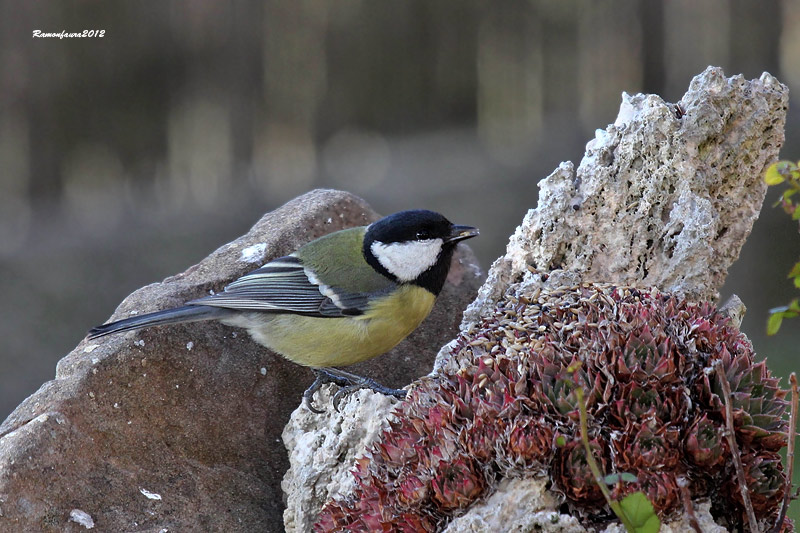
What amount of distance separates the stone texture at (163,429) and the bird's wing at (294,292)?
19 centimetres

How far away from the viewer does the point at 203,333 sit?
387 cm

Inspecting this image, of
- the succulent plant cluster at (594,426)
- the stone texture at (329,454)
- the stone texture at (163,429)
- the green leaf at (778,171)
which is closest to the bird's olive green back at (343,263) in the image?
the stone texture at (163,429)

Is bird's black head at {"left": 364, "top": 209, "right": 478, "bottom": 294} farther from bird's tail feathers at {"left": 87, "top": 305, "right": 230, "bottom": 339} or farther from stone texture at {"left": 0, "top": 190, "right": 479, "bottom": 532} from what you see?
bird's tail feathers at {"left": 87, "top": 305, "right": 230, "bottom": 339}

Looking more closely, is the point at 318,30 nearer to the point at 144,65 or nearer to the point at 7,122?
the point at 144,65

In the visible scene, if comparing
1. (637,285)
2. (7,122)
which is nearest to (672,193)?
(637,285)

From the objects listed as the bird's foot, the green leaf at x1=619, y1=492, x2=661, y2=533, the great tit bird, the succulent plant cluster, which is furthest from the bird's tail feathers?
the green leaf at x1=619, y1=492, x2=661, y2=533

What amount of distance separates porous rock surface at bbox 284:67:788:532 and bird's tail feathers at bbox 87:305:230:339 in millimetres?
667

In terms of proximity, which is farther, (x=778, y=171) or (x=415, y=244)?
(x=415, y=244)

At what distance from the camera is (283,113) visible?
7656 mm

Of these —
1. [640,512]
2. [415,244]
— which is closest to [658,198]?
[415,244]

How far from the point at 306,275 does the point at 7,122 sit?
471cm

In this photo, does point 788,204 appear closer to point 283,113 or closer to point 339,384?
point 339,384

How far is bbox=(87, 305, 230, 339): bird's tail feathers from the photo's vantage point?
11.6ft

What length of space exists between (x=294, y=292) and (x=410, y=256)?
1.73 feet
